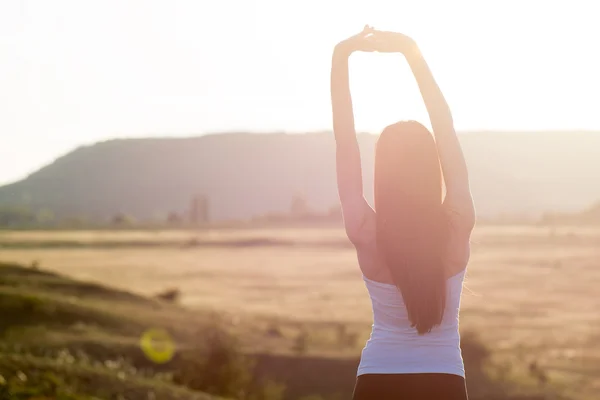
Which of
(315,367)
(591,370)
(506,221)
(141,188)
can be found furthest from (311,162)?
(315,367)

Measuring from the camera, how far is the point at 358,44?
3.73 metres

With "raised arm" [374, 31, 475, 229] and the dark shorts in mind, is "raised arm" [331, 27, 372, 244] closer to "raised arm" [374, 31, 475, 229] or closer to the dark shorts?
"raised arm" [374, 31, 475, 229]

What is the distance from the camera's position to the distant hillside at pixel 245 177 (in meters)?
139

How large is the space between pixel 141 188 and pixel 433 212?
151290 millimetres

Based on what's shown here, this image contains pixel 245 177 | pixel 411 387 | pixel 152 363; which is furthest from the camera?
pixel 245 177

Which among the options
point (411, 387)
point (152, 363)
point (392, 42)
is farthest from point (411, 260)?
point (152, 363)

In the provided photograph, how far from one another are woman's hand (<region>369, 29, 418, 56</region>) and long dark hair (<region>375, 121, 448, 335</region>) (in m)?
0.52

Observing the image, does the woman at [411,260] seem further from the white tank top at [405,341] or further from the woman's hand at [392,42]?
the woman's hand at [392,42]

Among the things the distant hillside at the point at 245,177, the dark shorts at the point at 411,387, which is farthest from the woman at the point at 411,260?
the distant hillside at the point at 245,177

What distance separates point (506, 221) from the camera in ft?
368

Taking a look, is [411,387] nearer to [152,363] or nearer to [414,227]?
[414,227]

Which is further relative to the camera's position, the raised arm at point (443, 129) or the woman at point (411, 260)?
the raised arm at point (443, 129)

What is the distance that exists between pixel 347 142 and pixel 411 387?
101 centimetres

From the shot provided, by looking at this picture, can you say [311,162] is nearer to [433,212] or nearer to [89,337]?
[89,337]
